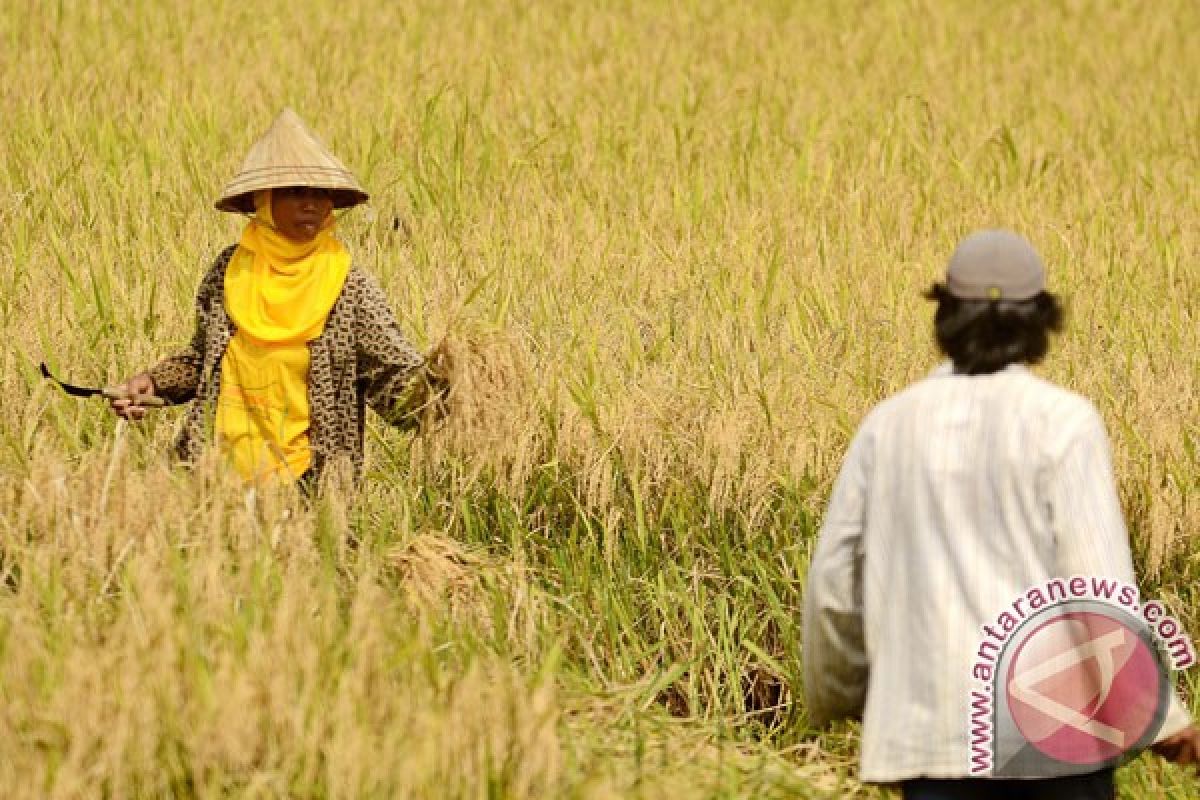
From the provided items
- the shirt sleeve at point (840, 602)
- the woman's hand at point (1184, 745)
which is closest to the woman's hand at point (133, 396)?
the shirt sleeve at point (840, 602)

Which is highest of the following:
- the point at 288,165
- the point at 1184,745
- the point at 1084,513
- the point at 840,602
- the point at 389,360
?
the point at 288,165

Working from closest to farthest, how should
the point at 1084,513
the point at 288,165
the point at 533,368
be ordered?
the point at 1084,513 < the point at 288,165 < the point at 533,368

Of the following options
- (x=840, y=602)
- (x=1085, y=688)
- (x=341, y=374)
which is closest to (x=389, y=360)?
(x=341, y=374)

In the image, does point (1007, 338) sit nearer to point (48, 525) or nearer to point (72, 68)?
point (48, 525)

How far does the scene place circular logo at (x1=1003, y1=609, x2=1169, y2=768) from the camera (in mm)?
2293

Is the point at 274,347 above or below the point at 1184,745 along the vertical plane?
above

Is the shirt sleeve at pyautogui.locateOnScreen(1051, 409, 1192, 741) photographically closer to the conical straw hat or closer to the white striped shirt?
the white striped shirt

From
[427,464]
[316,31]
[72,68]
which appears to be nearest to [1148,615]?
[427,464]

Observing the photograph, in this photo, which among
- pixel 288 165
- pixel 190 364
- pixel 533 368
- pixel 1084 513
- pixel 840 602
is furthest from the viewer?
pixel 533 368

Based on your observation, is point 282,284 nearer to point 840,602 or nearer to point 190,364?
point 190,364

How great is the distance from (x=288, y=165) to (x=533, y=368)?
25.3 inches

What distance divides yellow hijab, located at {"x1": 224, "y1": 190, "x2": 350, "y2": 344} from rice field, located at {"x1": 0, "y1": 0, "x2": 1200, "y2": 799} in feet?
0.86

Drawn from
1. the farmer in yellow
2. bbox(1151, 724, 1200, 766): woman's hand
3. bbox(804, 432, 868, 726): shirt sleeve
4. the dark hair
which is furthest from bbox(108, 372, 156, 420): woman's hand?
bbox(1151, 724, 1200, 766): woman's hand

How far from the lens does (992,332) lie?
7.61ft
